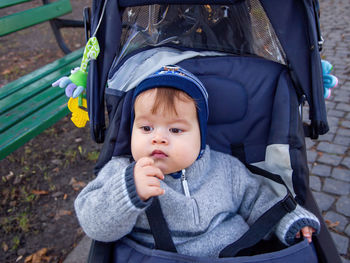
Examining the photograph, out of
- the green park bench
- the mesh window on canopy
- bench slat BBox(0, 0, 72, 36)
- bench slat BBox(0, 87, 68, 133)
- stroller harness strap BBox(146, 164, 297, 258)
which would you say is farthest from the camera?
bench slat BBox(0, 0, 72, 36)

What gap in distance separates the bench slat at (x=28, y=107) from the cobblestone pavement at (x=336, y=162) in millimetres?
2269

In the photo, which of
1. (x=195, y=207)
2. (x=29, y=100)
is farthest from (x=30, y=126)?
(x=195, y=207)

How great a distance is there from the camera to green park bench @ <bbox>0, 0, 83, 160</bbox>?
219 centimetres

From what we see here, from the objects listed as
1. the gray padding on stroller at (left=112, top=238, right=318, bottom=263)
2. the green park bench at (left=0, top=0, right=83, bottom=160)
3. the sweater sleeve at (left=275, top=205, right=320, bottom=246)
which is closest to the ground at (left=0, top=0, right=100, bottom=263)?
the green park bench at (left=0, top=0, right=83, bottom=160)

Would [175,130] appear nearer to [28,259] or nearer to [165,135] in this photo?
[165,135]

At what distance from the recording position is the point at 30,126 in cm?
225

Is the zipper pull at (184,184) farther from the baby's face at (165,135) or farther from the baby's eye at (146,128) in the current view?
the baby's eye at (146,128)

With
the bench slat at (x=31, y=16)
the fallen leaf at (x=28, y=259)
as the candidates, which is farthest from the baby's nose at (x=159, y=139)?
the bench slat at (x=31, y=16)

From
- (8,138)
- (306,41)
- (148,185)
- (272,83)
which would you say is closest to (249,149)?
(272,83)

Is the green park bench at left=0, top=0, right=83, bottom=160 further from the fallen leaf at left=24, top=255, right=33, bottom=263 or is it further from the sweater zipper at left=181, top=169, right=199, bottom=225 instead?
the sweater zipper at left=181, top=169, right=199, bottom=225

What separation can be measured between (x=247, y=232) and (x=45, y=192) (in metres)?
1.93

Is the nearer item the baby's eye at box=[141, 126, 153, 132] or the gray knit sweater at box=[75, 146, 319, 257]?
the gray knit sweater at box=[75, 146, 319, 257]

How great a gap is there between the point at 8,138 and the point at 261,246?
1.69 meters

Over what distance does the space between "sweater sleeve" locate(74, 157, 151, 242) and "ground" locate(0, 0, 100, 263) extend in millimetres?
1136
